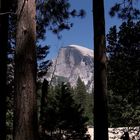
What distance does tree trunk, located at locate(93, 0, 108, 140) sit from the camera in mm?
8531

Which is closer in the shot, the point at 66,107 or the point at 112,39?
the point at 112,39

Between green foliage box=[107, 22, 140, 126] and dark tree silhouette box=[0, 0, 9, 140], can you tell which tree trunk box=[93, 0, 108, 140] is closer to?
dark tree silhouette box=[0, 0, 9, 140]

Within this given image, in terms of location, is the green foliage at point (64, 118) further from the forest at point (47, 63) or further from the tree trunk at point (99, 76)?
the tree trunk at point (99, 76)

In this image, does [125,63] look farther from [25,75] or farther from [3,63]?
[25,75]

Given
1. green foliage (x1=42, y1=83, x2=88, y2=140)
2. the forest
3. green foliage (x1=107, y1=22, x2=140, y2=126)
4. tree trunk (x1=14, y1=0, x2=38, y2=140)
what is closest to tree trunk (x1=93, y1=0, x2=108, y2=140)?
the forest

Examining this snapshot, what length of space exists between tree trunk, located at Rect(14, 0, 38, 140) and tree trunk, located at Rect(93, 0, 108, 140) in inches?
112

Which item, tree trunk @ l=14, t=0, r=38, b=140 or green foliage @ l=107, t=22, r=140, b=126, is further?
green foliage @ l=107, t=22, r=140, b=126

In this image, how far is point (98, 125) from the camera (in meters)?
8.54

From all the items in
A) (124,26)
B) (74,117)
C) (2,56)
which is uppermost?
(124,26)

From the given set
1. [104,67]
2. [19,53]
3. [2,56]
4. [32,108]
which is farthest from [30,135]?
[2,56]

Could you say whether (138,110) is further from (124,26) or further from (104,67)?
(104,67)

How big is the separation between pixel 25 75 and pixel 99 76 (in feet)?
10.5

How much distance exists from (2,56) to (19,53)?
16.5ft

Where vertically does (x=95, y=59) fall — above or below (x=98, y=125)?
above
